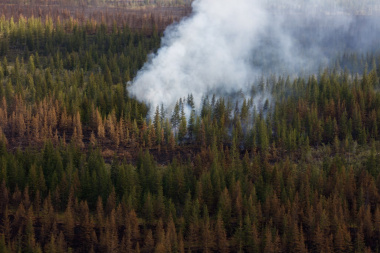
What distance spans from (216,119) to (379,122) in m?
34.1

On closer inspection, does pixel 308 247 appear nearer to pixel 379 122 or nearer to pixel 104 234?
pixel 104 234

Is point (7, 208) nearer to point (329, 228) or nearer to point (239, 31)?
point (329, 228)

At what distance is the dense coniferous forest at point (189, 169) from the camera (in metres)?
100

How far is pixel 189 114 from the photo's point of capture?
501ft

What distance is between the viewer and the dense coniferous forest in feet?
329

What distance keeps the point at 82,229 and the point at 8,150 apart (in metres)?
43.0

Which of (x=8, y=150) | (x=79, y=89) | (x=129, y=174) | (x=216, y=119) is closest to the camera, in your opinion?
(x=129, y=174)

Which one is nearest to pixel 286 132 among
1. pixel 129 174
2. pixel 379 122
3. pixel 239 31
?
pixel 379 122

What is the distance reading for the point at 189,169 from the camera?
400 feet

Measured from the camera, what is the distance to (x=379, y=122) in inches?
5910

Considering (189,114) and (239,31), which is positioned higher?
(239,31)

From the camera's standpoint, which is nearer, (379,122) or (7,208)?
(7,208)

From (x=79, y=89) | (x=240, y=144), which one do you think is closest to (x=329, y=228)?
(x=240, y=144)

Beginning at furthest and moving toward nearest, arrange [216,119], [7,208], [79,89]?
[79,89] < [216,119] < [7,208]
